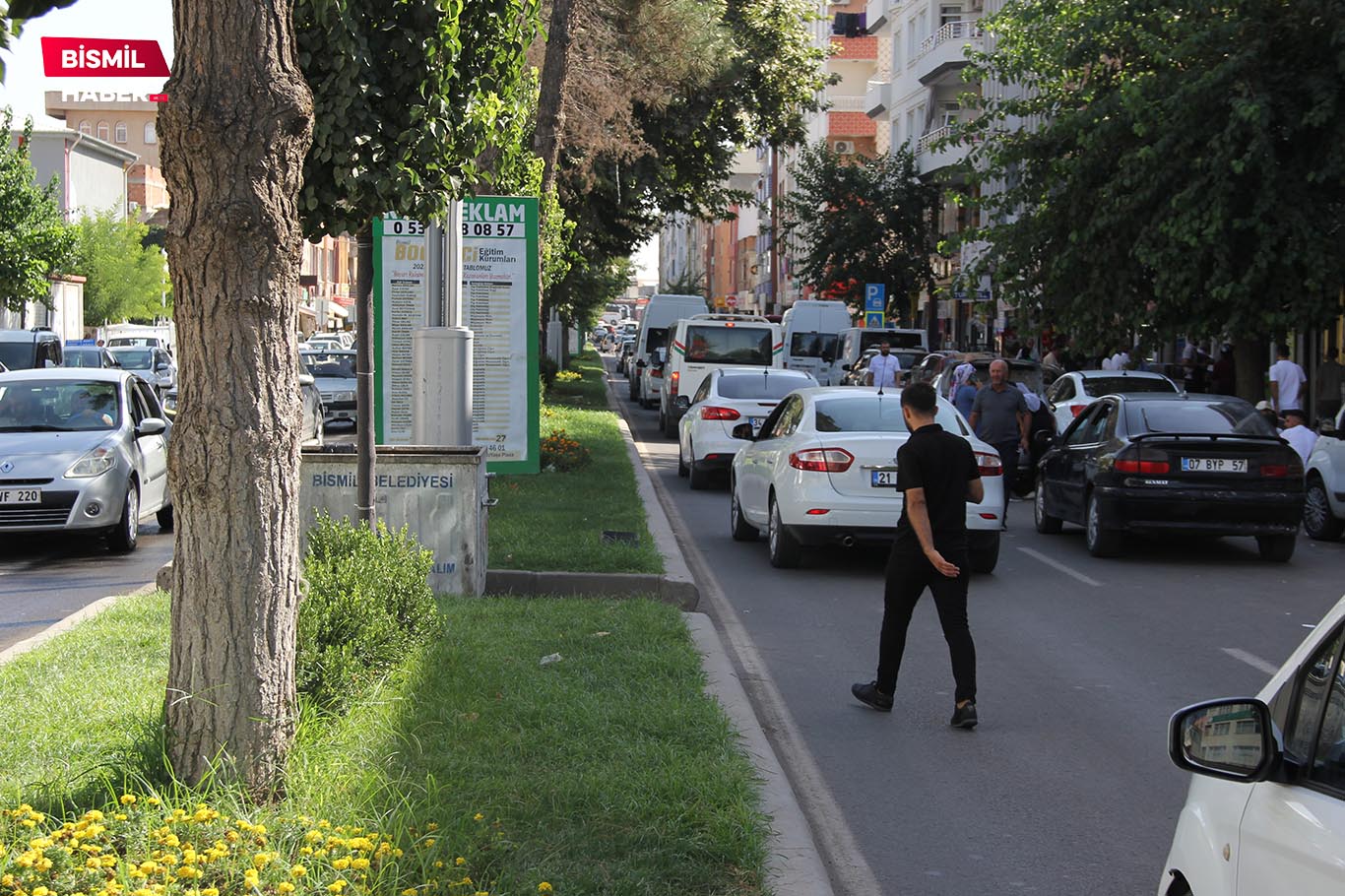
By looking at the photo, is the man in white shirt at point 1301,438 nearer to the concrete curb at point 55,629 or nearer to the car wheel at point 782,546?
the car wheel at point 782,546

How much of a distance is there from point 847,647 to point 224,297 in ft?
19.2

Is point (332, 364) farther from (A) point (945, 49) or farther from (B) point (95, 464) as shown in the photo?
(A) point (945, 49)

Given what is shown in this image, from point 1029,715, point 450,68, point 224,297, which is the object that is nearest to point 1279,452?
point 1029,715

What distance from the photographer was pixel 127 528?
14.6m

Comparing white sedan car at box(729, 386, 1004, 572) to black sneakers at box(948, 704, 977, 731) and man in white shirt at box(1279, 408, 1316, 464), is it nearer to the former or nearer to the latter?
black sneakers at box(948, 704, 977, 731)

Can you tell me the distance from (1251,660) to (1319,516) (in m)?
7.57

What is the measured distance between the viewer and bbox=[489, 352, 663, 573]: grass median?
1206cm

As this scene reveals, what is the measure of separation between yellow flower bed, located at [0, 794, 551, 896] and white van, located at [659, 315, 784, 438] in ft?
82.0

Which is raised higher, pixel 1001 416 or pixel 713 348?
pixel 713 348

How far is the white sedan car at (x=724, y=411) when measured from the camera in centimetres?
2084

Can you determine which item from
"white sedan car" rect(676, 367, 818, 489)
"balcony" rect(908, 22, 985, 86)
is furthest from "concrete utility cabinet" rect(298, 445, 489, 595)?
"balcony" rect(908, 22, 985, 86)

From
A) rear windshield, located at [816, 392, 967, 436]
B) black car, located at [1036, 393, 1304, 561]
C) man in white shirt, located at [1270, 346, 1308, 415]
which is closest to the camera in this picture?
rear windshield, located at [816, 392, 967, 436]

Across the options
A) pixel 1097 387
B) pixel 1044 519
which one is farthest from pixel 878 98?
pixel 1044 519

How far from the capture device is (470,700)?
7.34 m
